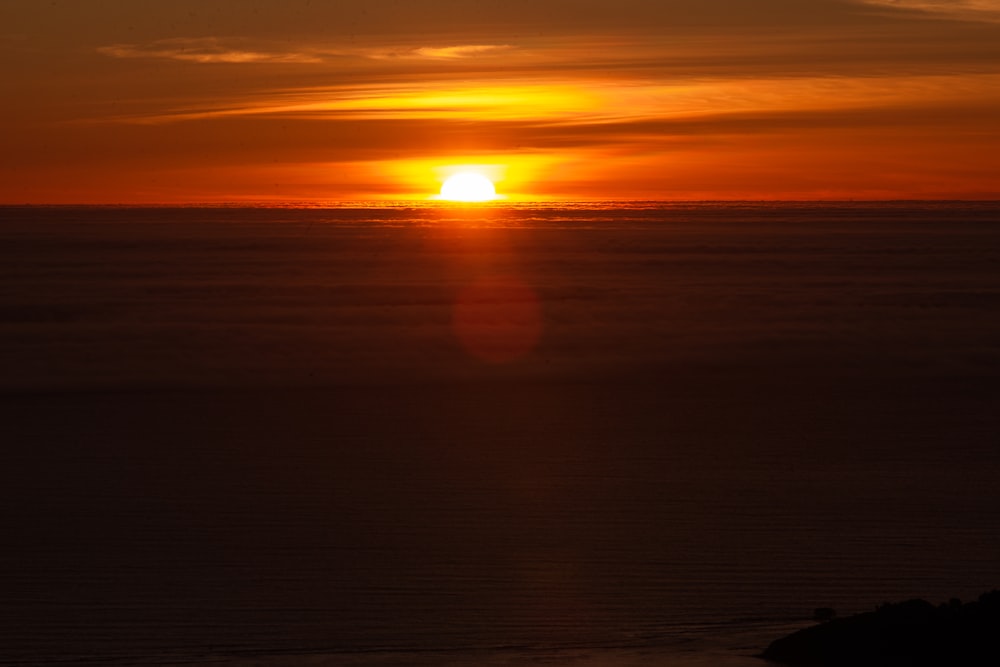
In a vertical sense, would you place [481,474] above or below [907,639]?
above

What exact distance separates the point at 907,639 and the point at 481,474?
15.9ft

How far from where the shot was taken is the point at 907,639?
18.4ft

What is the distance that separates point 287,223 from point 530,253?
2454cm

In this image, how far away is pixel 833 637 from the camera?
5.78 meters

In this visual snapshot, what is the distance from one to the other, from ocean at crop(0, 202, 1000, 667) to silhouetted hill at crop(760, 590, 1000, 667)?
347 millimetres

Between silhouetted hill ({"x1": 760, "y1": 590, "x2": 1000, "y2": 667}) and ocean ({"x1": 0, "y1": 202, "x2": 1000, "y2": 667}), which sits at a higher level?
ocean ({"x1": 0, "y1": 202, "x2": 1000, "y2": 667})

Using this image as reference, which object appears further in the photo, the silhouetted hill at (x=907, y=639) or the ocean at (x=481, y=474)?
the ocean at (x=481, y=474)

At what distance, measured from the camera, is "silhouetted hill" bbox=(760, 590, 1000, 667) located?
18.1 ft

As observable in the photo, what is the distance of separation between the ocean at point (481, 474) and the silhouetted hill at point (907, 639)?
347mm

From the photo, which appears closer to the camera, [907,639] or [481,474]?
[907,639]

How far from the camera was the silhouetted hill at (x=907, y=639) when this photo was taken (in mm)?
5527

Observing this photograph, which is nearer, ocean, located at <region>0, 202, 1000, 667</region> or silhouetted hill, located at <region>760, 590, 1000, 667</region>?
silhouetted hill, located at <region>760, 590, 1000, 667</region>

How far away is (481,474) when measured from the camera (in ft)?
33.2

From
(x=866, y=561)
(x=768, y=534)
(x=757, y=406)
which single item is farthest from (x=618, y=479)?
(x=757, y=406)
